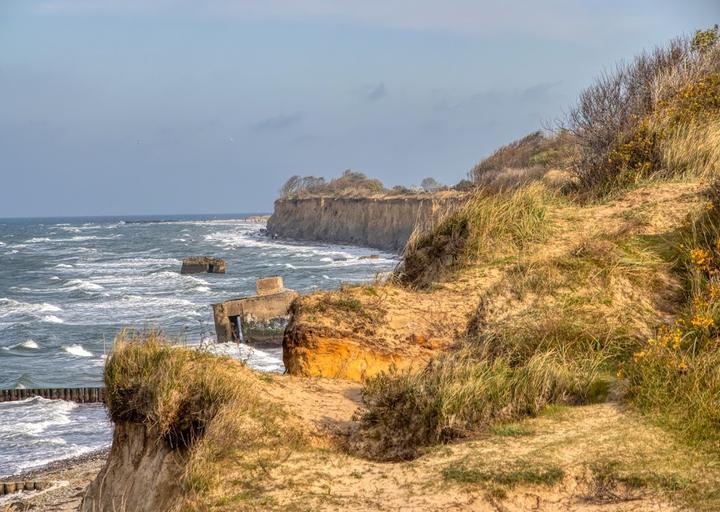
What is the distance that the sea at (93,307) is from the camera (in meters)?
19.8

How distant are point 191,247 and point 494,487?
8800 cm

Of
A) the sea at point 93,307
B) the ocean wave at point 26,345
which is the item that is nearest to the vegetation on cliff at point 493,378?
the sea at point 93,307

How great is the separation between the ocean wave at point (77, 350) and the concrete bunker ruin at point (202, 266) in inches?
1062

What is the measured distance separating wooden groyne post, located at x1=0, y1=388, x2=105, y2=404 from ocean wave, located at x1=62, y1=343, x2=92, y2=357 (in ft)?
20.6

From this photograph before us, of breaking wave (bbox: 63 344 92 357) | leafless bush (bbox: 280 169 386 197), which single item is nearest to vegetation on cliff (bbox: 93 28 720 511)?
breaking wave (bbox: 63 344 92 357)

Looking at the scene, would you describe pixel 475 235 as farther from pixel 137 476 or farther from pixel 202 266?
pixel 202 266

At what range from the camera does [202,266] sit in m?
58.3

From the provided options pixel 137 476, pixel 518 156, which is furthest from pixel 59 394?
pixel 518 156

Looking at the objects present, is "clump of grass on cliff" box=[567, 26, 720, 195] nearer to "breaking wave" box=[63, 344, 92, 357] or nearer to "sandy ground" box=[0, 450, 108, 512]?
"sandy ground" box=[0, 450, 108, 512]

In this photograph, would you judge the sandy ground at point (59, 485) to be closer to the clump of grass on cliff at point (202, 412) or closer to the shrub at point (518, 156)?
the clump of grass on cliff at point (202, 412)

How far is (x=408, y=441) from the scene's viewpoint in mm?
6895

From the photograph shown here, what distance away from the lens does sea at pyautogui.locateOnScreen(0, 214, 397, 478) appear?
19766 millimetres

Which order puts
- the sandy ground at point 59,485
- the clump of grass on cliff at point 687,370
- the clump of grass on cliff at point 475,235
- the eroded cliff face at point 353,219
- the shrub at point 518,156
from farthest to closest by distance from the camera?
the eroded cliff face at point 353,219, the shrub at point 518,156, the sandy ground at point 59,485, the clump of grass on cliff at point 475,235, the clump of grass on cliff at point 687,370

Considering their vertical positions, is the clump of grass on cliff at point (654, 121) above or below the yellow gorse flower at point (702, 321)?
above
